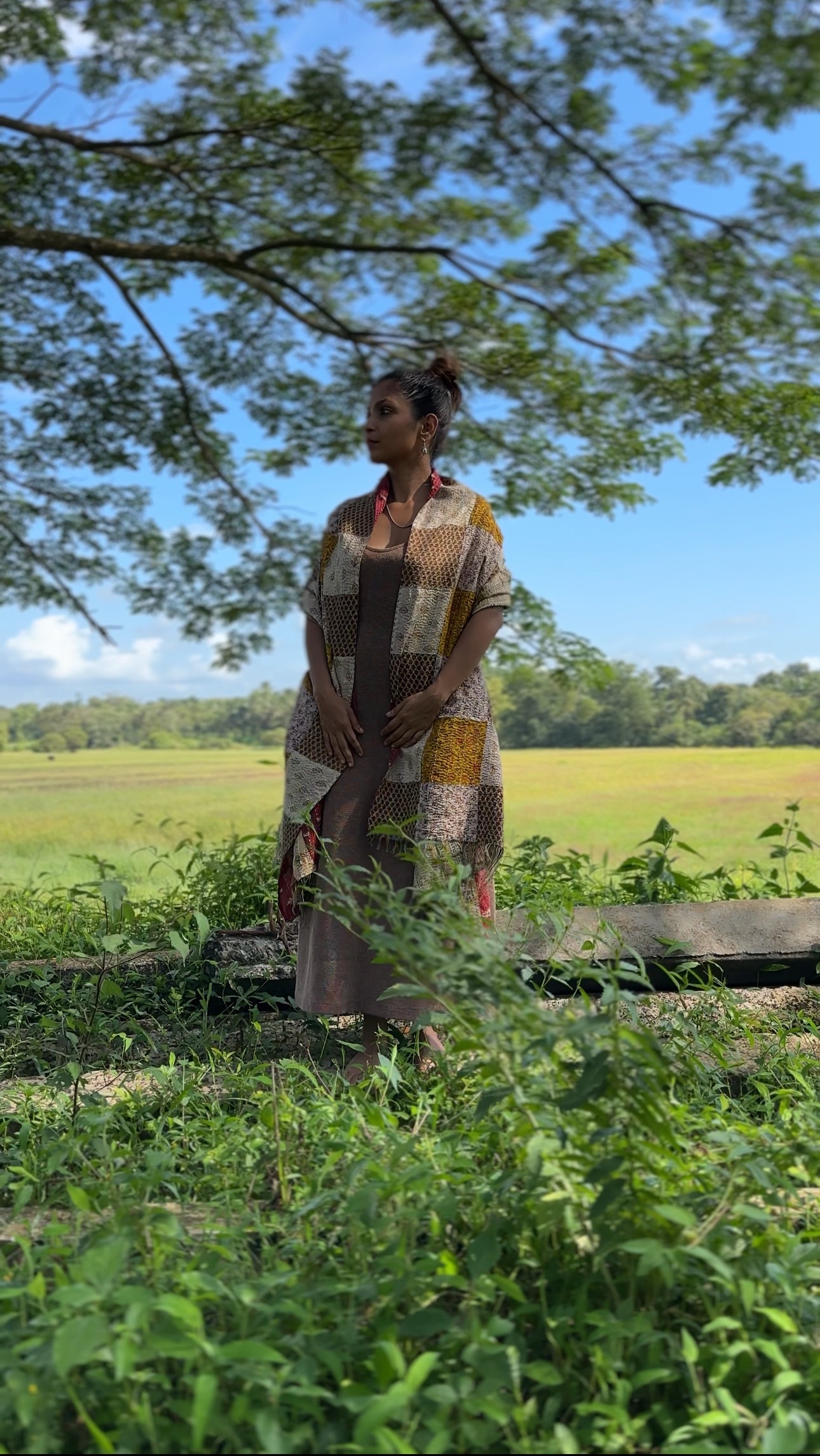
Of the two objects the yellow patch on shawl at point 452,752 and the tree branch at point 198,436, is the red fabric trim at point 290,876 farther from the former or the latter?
the tree branch at point 198,436

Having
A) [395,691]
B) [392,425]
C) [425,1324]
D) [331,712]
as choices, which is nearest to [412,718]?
[395,691]

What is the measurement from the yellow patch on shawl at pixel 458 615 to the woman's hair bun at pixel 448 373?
1.67 feet

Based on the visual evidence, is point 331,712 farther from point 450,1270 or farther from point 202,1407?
point 202,1407

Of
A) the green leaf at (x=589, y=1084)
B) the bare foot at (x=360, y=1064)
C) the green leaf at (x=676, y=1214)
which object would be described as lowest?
the bare foot at (x=360, y=1064)

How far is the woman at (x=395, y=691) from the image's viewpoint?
2.85 meters

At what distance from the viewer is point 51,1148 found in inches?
80.4

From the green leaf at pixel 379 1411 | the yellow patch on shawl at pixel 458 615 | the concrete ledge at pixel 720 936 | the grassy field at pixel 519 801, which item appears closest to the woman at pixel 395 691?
the yellow patch on shawl at pixel 458 615

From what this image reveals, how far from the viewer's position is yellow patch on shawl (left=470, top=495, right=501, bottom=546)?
294 centimetres

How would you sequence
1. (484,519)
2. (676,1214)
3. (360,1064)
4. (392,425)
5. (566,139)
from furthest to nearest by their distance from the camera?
(566,139) < (484,519) < (392,425) < (360,1064) < (676,1214)

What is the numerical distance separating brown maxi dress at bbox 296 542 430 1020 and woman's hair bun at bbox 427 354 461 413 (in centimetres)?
45

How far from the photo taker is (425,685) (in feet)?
9.44

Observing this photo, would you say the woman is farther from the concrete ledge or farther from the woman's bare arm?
the concrete ledge

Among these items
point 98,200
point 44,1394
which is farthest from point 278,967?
point 98,200

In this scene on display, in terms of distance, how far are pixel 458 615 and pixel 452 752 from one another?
34 cm
